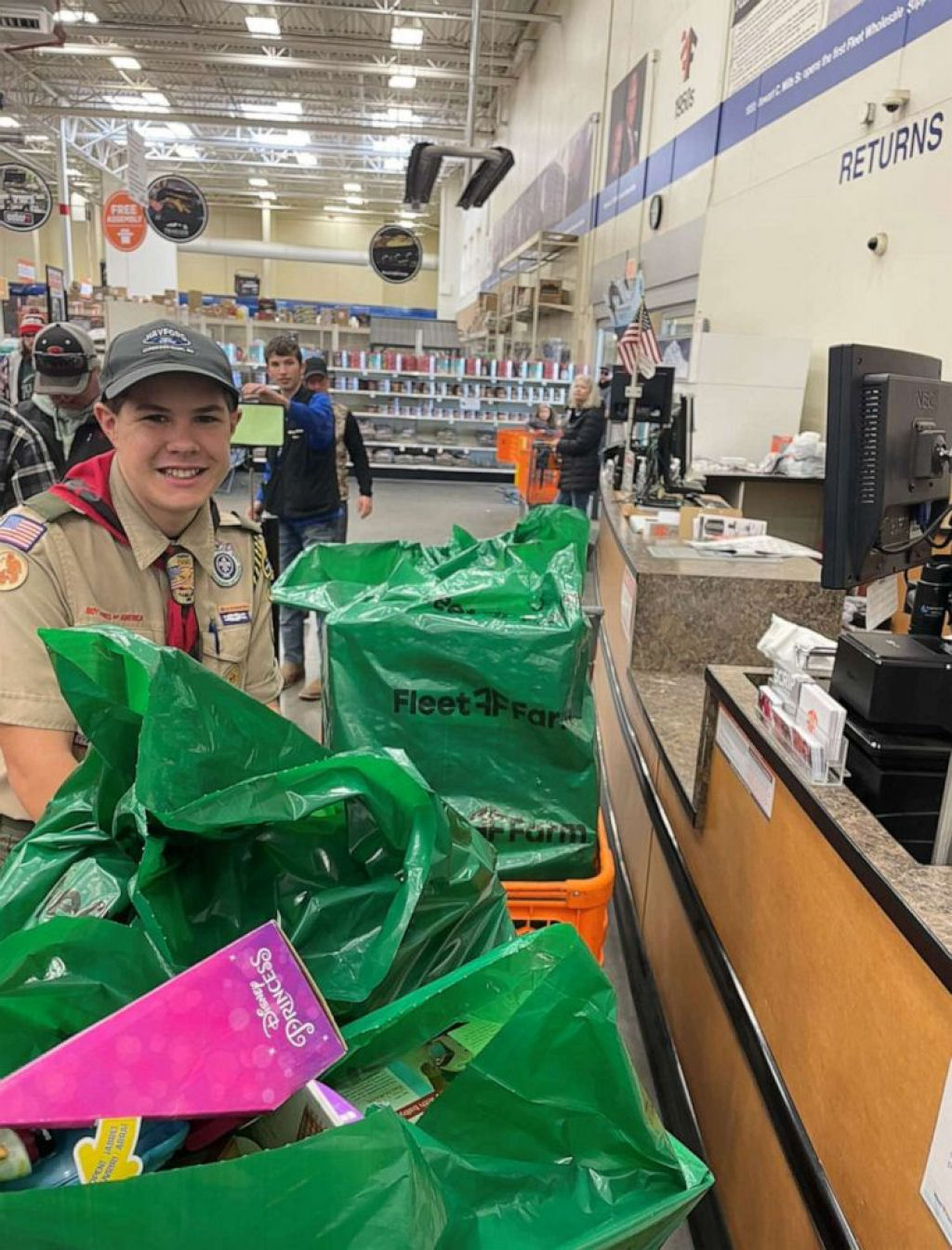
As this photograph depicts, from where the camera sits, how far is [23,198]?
1301cm

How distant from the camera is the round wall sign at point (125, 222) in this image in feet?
43.0

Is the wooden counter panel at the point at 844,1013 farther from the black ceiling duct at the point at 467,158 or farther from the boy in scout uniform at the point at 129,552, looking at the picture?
the black ceiling duct at the point at 467,158

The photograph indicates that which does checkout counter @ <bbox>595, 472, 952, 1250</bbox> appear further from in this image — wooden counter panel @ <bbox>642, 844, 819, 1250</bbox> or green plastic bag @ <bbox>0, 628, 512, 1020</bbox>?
green plastic bag @ <bbox>0, 628, 512, 1020</bbox>

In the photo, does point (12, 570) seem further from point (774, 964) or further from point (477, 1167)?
point (774, 964)

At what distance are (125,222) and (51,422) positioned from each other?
454 inches

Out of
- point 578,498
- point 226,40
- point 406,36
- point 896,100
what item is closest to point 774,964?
point 896,100

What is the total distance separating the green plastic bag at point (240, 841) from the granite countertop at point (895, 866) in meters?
0.50

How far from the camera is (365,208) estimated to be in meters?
28.2

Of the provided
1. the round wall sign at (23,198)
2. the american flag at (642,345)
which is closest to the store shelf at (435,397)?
the round wall sign at (23,198)

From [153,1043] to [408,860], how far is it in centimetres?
29

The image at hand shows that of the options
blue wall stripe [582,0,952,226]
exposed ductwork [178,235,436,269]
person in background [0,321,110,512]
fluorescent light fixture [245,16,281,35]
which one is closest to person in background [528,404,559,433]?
blue wall stripe [582,0,952,226]

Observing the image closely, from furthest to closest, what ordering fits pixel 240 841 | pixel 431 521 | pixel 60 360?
pixel 431 521 → pixel 60 360 → pixel 240 841

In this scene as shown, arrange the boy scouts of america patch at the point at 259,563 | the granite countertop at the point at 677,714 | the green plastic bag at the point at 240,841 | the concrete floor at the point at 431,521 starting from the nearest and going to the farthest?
the green plastic bag at the point at 240,841 → the boy scouts of america patch at the point at 259,563 → the granite countertop at the point at 677,714 → the concrete floor at the point at 431,521

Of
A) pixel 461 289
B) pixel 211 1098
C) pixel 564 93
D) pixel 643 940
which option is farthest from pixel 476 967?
pixel 461 289
